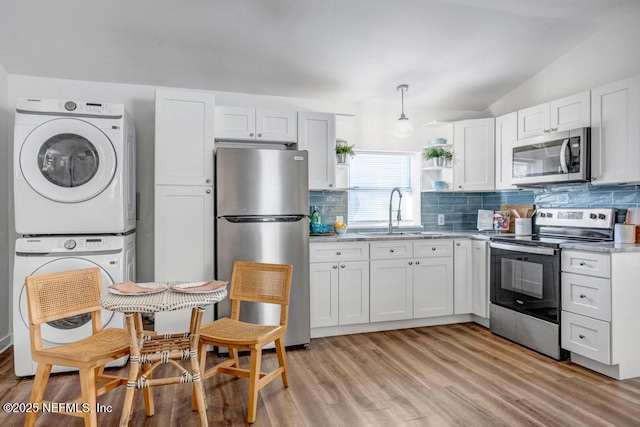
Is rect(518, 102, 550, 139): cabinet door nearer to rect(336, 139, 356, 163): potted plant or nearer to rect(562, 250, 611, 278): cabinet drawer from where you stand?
rect(562, 250, 611, 278): cabinet drawer

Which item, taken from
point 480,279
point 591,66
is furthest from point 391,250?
point 591,66

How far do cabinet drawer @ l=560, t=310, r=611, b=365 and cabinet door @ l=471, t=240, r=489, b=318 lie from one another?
85 centimetres

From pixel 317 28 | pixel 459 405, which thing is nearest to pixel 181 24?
pixel 317 28

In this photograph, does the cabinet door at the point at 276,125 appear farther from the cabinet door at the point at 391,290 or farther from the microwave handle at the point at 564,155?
the microwave handle at the point at 564,155

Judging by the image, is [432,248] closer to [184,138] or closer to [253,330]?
[253,330]

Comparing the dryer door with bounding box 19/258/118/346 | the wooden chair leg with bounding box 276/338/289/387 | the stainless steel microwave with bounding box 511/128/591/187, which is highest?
the stainless steel microwave with bounding box 511/128/591/187

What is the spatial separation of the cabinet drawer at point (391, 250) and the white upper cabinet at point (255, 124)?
4.05ft

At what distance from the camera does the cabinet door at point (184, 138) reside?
3240mm

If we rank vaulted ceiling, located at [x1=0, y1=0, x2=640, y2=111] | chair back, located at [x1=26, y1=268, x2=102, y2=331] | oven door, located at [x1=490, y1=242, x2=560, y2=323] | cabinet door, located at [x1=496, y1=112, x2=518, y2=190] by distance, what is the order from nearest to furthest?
1. chair back, located at [x1=26, y1=268, x2=102, y2=331]
2. vaulted ceiling, located at [x1=0, y1=0, x2=640, y2=111]
3. oven door, located at [x1=490, y1=242, x2=560, y2=323]
4. cabinet door, located at [x1=496, y1=112, x2=518, y2=190]

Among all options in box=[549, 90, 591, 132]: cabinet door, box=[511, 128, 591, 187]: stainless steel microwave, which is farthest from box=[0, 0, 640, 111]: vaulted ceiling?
box=[511, 128, 591, 187]: stainless steel microwave

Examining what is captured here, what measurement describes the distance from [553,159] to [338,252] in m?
1.97

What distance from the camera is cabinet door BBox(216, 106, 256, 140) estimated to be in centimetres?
353

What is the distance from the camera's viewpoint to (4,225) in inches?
133

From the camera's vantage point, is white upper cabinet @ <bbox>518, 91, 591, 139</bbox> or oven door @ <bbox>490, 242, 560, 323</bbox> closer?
oven door @ <bbox>490, 242, 560, 323</bbox>
